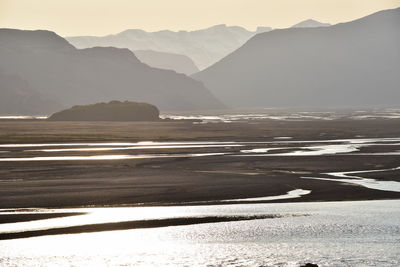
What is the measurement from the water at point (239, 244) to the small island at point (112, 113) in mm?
149303

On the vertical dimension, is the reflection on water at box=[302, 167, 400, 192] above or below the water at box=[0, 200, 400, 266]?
below

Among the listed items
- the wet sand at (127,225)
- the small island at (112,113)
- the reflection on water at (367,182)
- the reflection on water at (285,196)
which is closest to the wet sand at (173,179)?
the reflection on water at (285,196)

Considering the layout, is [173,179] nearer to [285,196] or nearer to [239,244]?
[285,196]

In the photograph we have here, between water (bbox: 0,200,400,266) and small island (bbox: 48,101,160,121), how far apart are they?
5878 inches

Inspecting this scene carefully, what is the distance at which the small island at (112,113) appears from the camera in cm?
18775

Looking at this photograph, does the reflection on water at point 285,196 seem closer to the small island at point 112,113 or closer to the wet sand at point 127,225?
the wet sand at point 127,225

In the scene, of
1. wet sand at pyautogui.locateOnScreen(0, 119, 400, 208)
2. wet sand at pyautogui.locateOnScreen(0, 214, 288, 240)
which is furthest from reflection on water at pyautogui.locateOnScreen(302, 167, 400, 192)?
wet sand at pyautogui.locateOnScreen(0, 214, 288, 240)

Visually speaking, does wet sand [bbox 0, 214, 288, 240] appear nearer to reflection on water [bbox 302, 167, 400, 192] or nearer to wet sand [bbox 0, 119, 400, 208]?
wet sand [bbox 0, 119, 400, 208]

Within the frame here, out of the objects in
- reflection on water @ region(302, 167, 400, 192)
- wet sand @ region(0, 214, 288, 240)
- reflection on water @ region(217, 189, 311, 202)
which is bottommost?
reflection on water @ region(302, 167, 400, 192)

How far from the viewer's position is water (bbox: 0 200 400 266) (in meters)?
29.3

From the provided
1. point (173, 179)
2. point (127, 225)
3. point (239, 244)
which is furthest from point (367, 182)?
point (239, 244)

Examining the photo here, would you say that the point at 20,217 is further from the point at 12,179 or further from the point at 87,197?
the point at 12,179

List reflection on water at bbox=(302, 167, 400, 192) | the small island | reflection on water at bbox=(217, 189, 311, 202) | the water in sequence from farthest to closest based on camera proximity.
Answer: the small island → reflection on water at bbox=(302, 167, 400, 192) → reflection on water at bbox=(217, 189, 311, 202) → the water

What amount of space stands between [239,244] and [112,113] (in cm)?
15933
